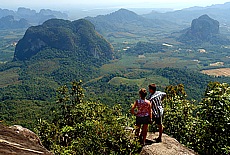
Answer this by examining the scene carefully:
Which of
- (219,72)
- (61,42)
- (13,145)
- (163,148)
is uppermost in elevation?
(13,145)

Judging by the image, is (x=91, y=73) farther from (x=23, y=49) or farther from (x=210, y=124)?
(x=210, y=124)

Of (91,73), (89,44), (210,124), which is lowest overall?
(91,73)

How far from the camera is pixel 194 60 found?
163125 millimetres

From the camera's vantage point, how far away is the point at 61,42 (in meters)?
183

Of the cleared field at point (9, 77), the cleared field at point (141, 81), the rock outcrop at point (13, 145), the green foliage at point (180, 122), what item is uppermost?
the rock outcrop at point (13, 145)

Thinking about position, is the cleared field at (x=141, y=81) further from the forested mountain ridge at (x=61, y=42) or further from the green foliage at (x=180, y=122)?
the green foliage at (x=180, y=122)

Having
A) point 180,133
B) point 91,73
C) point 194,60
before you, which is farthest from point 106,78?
point 180,133

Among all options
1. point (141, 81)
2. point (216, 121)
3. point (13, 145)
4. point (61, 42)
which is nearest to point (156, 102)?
point (216, 121)

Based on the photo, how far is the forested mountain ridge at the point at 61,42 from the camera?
585 ft

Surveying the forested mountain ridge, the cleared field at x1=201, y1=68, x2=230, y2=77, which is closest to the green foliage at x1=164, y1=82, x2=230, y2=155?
the cleared field at x1=201, y1=68, x2=230, y2=77

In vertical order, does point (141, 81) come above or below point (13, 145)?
below

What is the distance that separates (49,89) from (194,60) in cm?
9634

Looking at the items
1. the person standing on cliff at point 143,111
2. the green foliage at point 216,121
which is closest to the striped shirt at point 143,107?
the person standing on cliff at point 143,111

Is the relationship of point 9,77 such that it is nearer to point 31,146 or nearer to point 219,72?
point 219,72
